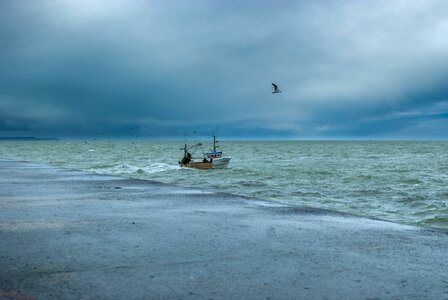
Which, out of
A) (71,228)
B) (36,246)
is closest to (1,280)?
(36,246)

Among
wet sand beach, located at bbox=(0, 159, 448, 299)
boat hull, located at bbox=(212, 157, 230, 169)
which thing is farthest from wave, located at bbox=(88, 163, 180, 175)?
wet sand beach, located at bbox=(0, 159, 448, 299)

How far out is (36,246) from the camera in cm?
733

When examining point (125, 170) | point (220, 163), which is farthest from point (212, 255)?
point (220, 163)

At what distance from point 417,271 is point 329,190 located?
20343mm

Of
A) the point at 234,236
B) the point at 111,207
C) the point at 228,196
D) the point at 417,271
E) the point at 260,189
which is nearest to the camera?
the point at 417,271

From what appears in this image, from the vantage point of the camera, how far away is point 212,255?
6918mm

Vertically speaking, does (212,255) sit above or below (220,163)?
above

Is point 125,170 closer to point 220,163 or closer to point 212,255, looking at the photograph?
point 220,163

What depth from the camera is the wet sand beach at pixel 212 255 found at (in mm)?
5258

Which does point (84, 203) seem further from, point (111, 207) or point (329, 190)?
point (329, 190)

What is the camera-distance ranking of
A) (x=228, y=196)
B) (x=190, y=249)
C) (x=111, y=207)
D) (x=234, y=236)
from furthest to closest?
(x=228, y=196)
(x=111, y=207)
(x=234, y=236)
(x=190, y=249)

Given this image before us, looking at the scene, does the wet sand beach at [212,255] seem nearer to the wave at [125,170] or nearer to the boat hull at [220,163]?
the wave at [125,170]

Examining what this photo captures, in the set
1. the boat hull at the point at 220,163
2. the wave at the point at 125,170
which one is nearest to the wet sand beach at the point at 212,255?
the wave at the point at 125,170

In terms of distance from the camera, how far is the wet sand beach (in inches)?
207
